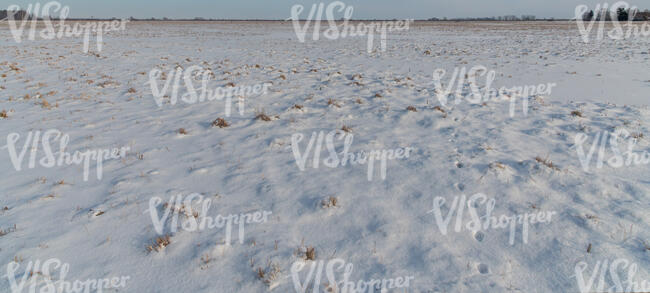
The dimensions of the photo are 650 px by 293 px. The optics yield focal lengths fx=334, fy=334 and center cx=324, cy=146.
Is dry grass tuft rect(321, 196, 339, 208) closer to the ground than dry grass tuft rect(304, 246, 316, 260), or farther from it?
farther from it

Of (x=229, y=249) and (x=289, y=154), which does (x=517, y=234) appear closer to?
(x=229, y=249)

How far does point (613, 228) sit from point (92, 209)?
22.9ft

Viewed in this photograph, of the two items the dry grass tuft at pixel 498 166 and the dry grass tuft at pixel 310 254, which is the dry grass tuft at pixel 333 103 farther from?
the dry grass tuft at pixel 310 254
